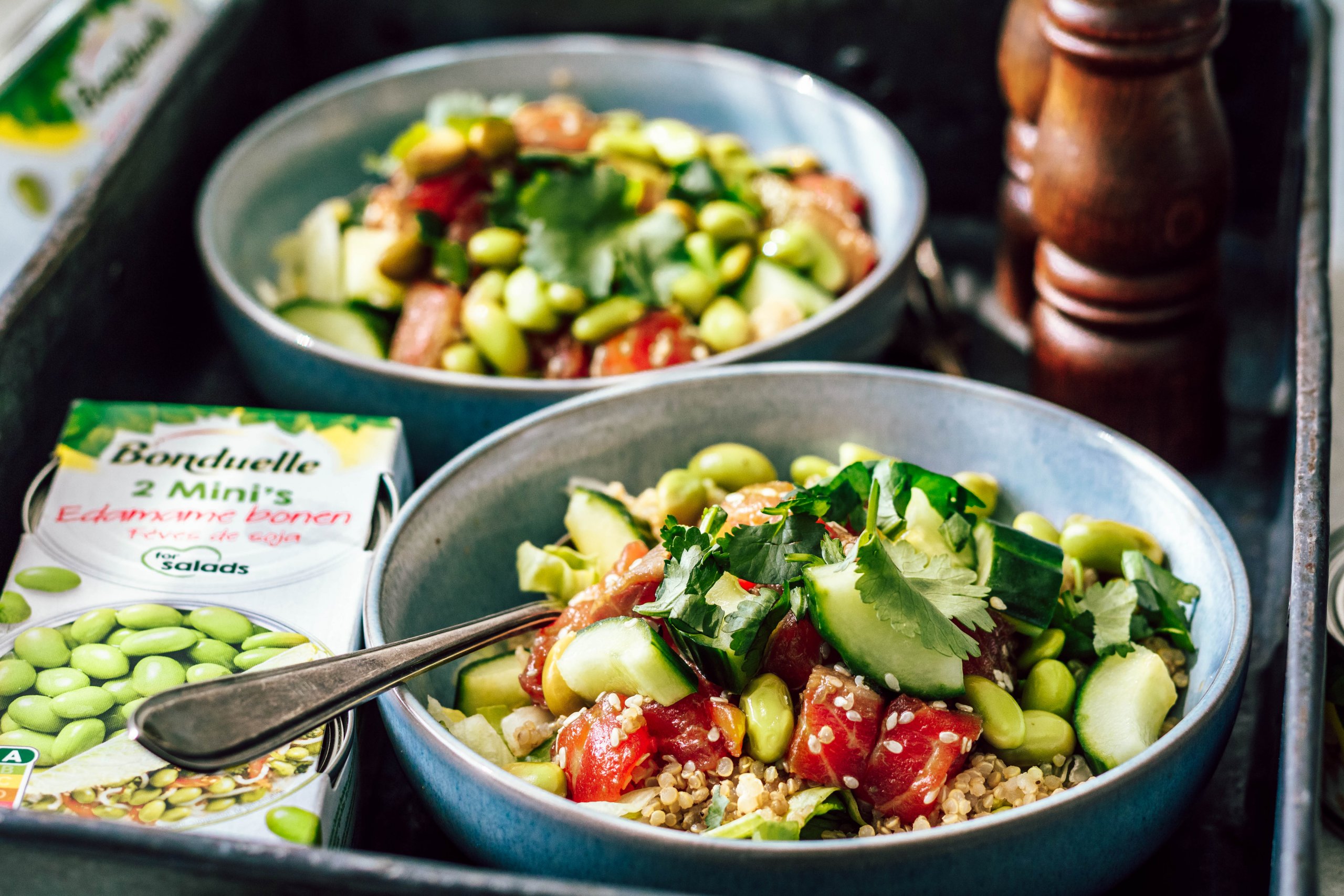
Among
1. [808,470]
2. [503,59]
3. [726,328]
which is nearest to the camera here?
[808,470]

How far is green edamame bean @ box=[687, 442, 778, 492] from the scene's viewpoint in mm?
1239

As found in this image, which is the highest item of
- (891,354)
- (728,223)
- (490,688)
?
(728,223)

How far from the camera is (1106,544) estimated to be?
1139 mm

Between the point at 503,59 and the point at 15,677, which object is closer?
the point at 15,677

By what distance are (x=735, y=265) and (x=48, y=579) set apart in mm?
825

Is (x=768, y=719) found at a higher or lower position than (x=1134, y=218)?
lower

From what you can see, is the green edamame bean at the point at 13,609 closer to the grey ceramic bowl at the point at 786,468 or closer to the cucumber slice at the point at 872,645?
the grey ceramic bowl at the point at 786,468

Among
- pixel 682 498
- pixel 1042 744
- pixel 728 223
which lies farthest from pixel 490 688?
pixel 728 223

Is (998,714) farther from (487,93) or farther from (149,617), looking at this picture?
(487,93)

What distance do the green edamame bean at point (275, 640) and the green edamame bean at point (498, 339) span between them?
0.48 metres

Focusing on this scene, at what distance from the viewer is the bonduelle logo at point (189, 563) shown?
1.15 m

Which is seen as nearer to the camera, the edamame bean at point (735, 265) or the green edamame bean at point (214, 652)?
the green edamame bean at point (214, 652)

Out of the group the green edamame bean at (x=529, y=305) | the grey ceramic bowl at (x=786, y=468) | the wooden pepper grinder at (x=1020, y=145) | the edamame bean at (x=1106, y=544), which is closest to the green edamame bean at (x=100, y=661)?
the grey ceramic bowl at (x=786, y=468)

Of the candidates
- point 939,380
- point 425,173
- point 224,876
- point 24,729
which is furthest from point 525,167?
point 224,876
